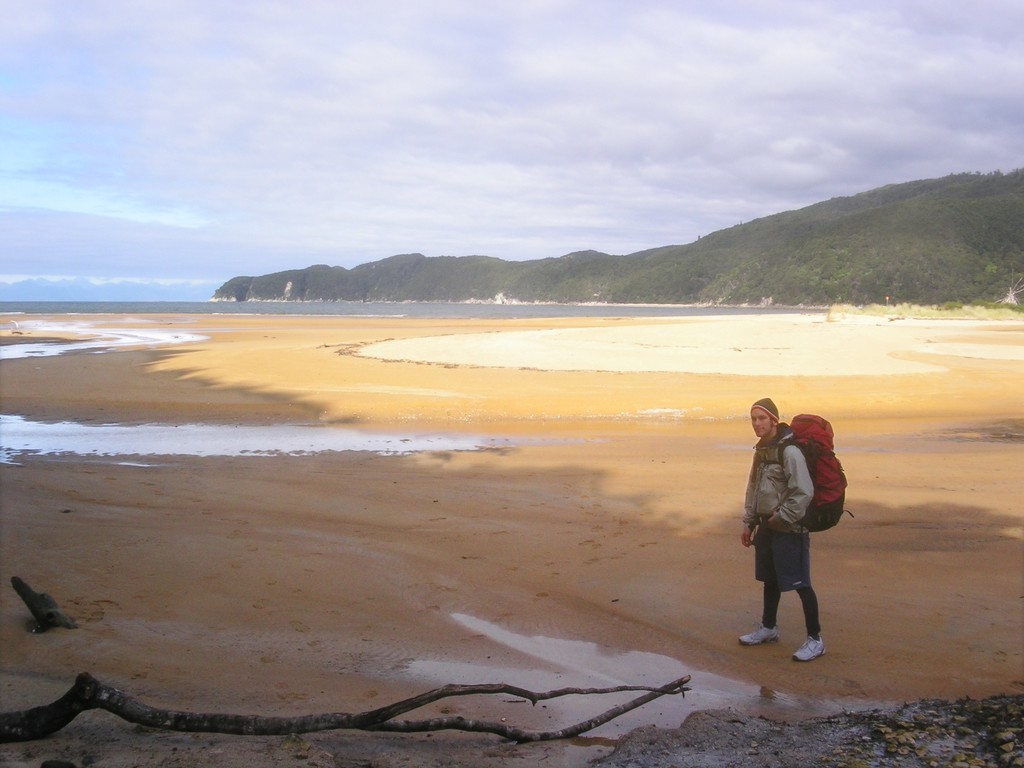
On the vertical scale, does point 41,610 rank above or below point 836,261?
below

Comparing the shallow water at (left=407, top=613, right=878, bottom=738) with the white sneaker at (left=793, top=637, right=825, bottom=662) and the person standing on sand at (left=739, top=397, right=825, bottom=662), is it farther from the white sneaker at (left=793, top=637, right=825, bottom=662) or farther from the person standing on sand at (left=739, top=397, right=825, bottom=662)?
the person standing on sand at (left=739, top=397, right=825, bottom=662)

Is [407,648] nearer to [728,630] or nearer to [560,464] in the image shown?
[728,630]

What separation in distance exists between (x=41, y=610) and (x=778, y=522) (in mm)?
4378

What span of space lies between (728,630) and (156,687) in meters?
3.45

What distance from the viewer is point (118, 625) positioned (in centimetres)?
486

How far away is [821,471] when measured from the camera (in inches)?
184

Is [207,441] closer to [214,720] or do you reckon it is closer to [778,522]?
[214,720]


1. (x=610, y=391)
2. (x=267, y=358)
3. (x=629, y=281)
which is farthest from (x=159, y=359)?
(x=629, y=281)

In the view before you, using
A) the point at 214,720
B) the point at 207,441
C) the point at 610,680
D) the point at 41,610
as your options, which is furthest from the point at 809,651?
the point at 207,441

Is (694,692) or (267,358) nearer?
(694,692)

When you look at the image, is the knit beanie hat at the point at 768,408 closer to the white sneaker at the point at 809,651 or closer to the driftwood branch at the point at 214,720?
the white sneaker at the point at 809,651

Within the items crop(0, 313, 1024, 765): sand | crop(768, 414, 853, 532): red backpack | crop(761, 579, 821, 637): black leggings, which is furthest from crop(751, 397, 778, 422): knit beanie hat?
crop(0, 313, 1024, 765): sand

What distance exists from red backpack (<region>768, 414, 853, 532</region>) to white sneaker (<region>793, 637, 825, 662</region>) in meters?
0.71

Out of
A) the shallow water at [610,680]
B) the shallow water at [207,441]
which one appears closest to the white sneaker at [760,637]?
the shallow water at [610,680]
